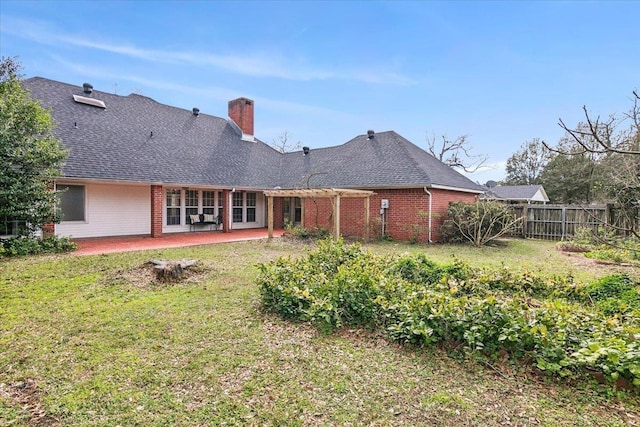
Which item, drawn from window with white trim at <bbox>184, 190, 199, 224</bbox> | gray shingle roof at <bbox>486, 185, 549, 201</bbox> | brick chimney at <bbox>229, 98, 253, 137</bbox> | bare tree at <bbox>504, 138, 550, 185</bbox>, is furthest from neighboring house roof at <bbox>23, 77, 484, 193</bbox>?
bare tree at <bbox>504, 138, 550, 185</bbox>

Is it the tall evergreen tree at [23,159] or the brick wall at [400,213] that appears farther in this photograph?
the brick wall at [400,213]

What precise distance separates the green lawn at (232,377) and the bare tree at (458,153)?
32272 millimetres

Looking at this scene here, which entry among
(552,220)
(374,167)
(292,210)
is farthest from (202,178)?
(552,220)

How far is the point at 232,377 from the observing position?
3283mm

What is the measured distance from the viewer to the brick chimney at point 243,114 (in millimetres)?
20359

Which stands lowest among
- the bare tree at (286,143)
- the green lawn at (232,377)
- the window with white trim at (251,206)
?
the green lawn at (232,377)

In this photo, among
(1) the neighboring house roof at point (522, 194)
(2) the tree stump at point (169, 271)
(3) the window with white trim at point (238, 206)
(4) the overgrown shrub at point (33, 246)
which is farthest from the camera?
(1) the neighboring house roof at point (522, 194)

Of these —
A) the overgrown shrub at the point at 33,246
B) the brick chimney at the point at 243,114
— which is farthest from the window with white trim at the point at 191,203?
the brick chimney at the point at 243,114

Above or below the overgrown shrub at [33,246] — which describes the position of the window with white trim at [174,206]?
above

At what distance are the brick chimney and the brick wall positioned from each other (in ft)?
24.3

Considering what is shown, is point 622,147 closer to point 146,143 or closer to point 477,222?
point 477,222

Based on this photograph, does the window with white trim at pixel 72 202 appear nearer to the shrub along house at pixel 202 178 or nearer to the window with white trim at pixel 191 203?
the shrub along house at pixel 202 178

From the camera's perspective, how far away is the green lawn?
8.95 feet

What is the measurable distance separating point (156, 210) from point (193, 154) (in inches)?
143
